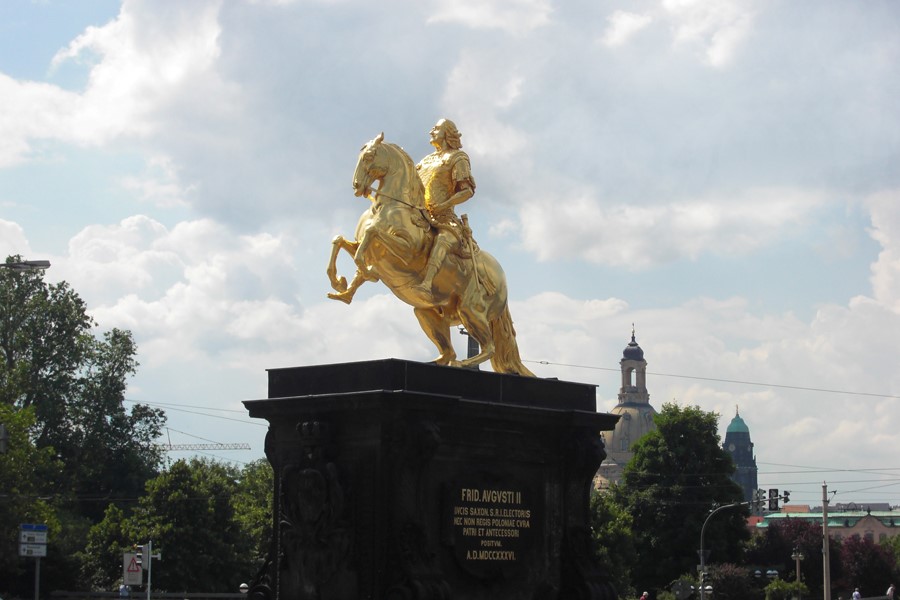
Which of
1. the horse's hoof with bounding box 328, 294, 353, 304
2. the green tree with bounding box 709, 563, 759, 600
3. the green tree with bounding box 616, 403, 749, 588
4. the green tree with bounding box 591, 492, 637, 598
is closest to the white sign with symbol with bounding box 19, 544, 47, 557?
the horse's hoof with bounding box 328, 294, 353, 304

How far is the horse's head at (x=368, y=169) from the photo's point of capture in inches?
837

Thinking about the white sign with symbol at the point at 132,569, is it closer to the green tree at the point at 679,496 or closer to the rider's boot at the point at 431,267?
the rider's boot at the point at 431,267

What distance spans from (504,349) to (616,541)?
44.9 metres

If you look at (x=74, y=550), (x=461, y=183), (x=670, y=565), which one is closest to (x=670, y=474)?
(x=670, y=565)

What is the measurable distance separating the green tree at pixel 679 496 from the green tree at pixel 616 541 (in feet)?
9.47

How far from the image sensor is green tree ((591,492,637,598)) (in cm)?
6488

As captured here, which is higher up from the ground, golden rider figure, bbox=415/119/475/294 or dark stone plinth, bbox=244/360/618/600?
golden rider figure, bbox=415/119/475/294

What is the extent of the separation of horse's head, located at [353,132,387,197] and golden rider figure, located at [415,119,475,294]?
1.15 meters

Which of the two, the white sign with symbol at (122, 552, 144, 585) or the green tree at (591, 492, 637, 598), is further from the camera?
the green tree at (591, 492, 637, 598)

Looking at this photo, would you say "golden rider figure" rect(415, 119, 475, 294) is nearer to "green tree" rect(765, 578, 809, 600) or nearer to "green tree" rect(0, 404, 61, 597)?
"green tree" rect(0, 404, 61, 597)

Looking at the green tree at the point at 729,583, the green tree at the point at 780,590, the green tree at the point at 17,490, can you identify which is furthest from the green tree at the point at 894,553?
the green tree at the point at 17,490

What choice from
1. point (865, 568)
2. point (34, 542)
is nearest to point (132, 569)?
point (34, 542)

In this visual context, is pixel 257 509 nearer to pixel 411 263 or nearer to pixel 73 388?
pixel 73 388

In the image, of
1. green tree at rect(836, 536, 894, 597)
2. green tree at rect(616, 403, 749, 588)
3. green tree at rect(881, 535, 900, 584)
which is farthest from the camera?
green tree at rect(881, 535, 900, 584)
